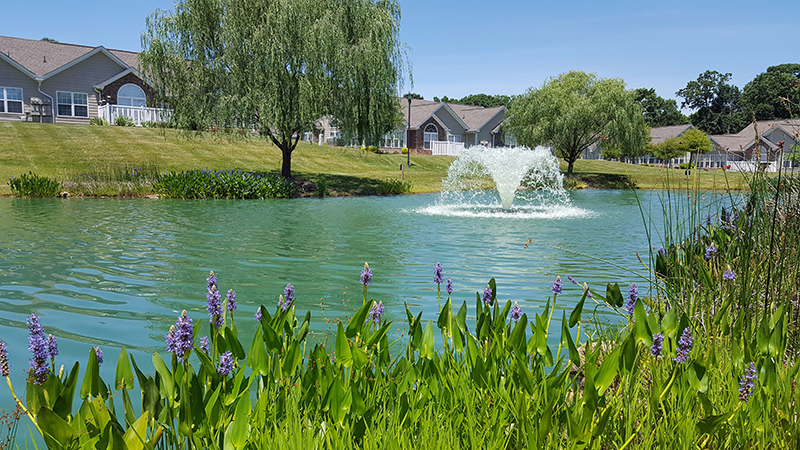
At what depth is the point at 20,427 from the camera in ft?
12.0

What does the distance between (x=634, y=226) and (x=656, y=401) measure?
14163mm

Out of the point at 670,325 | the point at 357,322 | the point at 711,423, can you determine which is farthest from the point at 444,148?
the point at 711,423

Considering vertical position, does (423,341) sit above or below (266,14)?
below

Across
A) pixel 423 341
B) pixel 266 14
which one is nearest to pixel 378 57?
pixel 266 14

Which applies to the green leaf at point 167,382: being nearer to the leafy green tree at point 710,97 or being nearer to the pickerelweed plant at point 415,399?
the pickerelweed plant at point 415,399

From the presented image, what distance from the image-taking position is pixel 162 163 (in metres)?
29.9

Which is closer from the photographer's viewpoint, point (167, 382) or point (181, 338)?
point (181, 338)

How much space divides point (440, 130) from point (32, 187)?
44.1 meters

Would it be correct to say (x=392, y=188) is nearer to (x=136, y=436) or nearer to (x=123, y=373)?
(x=123, y=373)

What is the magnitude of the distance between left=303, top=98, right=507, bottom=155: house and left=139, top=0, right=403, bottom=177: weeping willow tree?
2934 centimetres

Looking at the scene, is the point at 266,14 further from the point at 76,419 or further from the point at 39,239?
the point at 76,419

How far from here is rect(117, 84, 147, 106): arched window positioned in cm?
4078

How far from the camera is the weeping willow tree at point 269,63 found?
76.2 feet

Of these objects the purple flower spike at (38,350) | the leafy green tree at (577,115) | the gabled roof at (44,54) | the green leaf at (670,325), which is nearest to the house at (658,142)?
the leafy green tree at (577,115)
